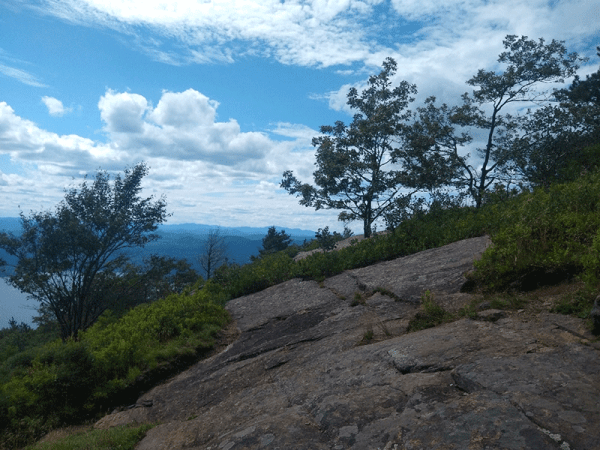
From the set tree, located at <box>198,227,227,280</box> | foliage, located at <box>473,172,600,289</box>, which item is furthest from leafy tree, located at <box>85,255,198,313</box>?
foliage, located at <box>473,172,600,289</box>

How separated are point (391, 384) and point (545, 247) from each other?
353cm

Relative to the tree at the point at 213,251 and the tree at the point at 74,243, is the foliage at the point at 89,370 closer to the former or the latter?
the tree at the point at 74,243

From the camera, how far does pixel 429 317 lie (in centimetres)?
619

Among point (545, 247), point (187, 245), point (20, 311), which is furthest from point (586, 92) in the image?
point (187, 245)

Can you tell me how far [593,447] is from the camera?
9.27ft

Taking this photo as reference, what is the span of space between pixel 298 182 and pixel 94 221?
9840 mm

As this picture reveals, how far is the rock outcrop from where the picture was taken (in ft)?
10.8

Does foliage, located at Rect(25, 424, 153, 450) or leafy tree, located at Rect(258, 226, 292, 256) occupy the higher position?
leafy tree, located at Rect(258, 226, 292, 256)

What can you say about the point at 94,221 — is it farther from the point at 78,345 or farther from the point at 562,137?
the point at 562,137

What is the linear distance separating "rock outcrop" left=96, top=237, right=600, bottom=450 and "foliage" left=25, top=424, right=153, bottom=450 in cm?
18

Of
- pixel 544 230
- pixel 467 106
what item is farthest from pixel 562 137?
pixel 544 230

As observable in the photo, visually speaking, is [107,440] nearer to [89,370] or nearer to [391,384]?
[89,370]

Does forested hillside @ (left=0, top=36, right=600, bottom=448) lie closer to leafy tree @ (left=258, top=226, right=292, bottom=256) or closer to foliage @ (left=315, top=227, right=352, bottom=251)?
foliage @ (left=315, top=227, right=352, bottom=251)

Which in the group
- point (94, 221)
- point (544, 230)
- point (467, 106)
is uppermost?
point (467, 106)
